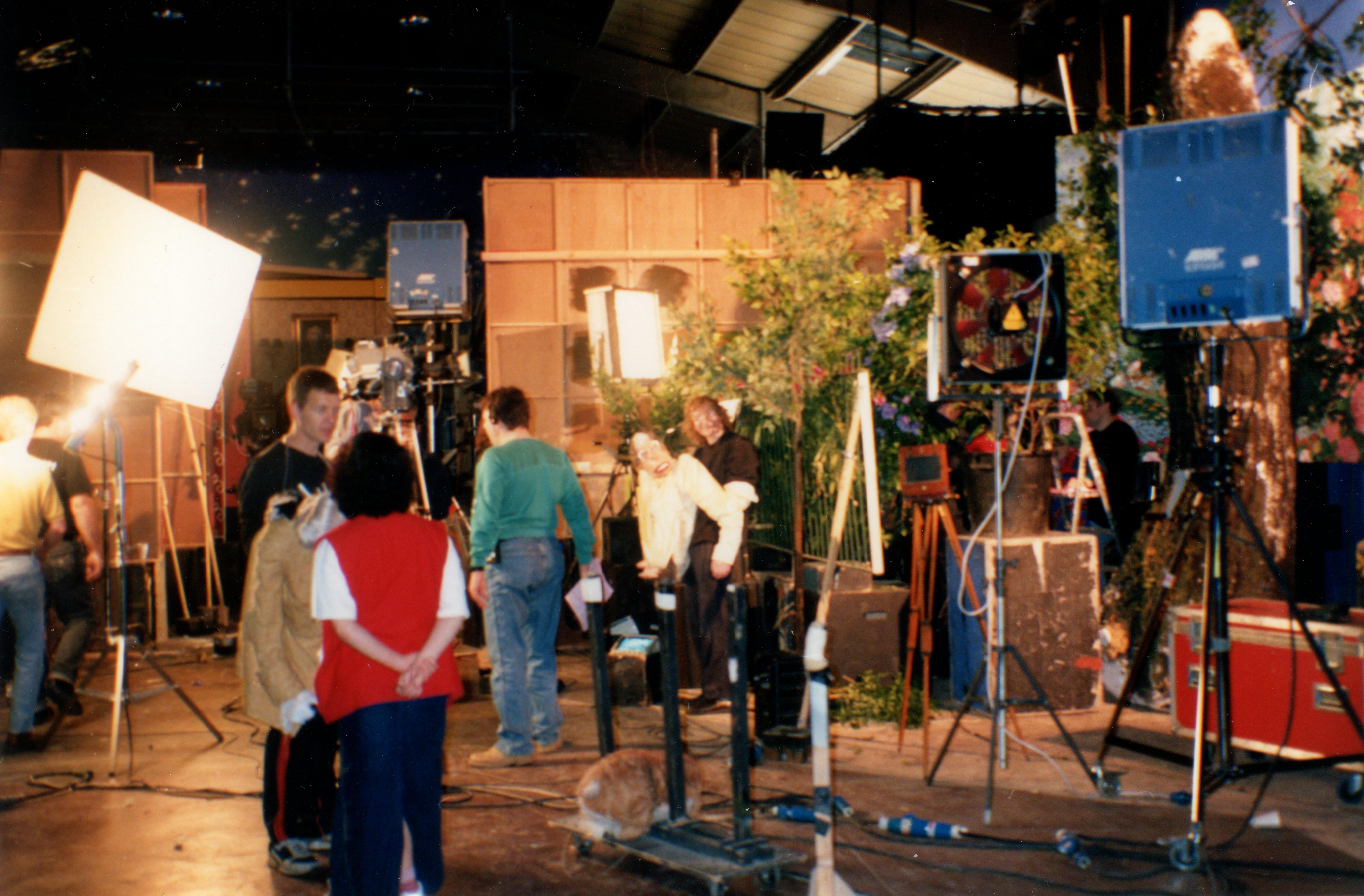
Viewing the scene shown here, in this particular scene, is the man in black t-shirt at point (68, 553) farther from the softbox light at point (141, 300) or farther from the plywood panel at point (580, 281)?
the plywood panel at point (580, 281)

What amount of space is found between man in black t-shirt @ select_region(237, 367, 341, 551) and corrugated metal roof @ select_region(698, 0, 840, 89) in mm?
7804

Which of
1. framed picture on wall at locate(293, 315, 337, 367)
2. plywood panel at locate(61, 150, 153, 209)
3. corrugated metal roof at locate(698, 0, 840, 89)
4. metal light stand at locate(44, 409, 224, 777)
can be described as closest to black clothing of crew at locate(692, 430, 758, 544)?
metal light stand at locate(44, 409, 224, 777)

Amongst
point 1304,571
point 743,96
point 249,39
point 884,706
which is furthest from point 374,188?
point 1304,571

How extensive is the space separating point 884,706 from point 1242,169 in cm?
292

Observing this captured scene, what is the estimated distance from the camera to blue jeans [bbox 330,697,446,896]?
98.4 inches

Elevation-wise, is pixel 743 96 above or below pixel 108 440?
above

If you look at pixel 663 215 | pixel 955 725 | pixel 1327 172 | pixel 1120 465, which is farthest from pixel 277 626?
pixel 663 215

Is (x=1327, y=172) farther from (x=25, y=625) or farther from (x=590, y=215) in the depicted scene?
(x=25, y=625)

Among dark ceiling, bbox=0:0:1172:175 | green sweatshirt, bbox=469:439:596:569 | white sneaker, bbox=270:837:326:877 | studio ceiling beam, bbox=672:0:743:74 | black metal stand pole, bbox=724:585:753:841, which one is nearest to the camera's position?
black metal stand pole, bbox=724:585:753:841

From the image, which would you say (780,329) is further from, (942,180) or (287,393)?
(942,180)

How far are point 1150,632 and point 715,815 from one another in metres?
1.66

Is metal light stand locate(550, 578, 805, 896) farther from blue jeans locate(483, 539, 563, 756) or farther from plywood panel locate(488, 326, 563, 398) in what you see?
plywood panel locate(488, 326, 563, 398)

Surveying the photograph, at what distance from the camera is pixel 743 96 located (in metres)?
13.0

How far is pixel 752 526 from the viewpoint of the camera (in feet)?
18.8
